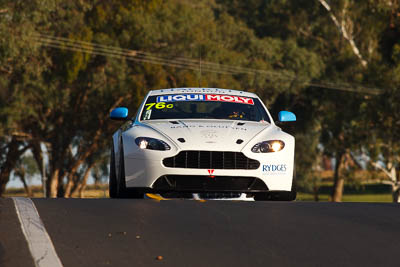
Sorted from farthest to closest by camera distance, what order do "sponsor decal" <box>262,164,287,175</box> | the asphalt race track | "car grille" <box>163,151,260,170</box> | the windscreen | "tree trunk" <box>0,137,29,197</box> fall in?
"tree trunk" <box>0,137,29,197</box> → the windscreen → "sponsor decal" <box>262,164,287,175</box> → "car grille" <box>163,151,260,170</box> → the asphalt race track

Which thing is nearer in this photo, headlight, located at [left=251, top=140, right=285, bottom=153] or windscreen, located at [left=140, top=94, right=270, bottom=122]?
headlight, located at [left=251, top=140, right=285, bottom=153]

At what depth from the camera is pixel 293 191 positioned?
34.9 feet

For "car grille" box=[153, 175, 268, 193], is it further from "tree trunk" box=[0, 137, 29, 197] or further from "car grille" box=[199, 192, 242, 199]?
"tree trunk" box=[0, 137, 29, 197]

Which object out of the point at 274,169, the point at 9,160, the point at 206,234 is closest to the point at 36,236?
the point at 206,234

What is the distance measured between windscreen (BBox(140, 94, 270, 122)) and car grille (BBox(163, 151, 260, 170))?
4.19ft

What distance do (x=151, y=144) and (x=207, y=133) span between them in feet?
2.12

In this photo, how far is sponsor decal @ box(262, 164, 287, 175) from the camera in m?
10.2

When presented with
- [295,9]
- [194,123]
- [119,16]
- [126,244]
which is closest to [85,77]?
[119,16]

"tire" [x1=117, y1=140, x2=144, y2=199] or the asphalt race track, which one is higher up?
the asphalt race track

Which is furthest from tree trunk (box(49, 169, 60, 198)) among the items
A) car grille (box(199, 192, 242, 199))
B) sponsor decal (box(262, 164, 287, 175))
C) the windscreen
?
sponsor decal (box(262, 164, 287, 175))

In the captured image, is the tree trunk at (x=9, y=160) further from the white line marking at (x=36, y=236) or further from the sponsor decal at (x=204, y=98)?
the white line marking at (x=36, y=236)

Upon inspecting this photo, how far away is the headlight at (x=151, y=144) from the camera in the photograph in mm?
10134

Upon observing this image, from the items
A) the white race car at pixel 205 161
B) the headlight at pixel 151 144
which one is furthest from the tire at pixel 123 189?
the headlight at pixel 151 144

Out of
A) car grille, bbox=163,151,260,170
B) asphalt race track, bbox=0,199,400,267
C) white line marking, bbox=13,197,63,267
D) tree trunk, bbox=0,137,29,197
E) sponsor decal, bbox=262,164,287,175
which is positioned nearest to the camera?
white line marking, bbox=13,197,63,267
